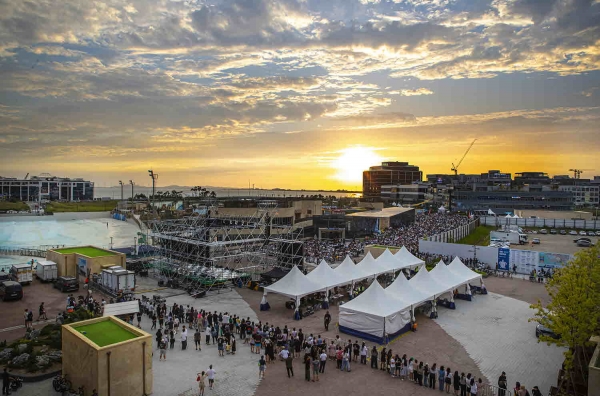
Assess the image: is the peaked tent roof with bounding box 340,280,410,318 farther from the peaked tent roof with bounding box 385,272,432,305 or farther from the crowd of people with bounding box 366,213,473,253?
the crowd of people with bounding box 366,213,473,253

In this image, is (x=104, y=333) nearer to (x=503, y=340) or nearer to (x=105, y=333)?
(x=105, y=333)

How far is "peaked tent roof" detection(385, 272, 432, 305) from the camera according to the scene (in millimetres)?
19281

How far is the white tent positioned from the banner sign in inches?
741

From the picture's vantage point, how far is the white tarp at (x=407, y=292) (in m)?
19.2

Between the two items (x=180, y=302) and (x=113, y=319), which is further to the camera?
(x=180, y=302)

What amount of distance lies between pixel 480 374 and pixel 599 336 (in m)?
4.37

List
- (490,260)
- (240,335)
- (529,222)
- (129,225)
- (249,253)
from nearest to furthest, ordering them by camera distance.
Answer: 1. (240,335)
2. (249,253)
3. (490,260)
4. (529,222)
5. (129,225)

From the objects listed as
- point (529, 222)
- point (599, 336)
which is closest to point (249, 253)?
point (599, 336)

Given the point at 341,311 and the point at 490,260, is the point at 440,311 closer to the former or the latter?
the point at 341,311

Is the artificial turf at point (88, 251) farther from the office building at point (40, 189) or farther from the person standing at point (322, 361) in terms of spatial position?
the office building at point (40, 189)

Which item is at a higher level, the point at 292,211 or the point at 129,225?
the point at 292,211

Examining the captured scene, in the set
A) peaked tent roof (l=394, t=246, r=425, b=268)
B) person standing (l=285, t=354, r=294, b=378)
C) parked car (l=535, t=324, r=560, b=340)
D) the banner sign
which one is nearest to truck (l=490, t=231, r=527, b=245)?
the banner sign

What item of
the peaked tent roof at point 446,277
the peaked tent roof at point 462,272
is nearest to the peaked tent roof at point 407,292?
the peaked tent roof at point 446,277

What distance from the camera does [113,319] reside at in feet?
47.1
